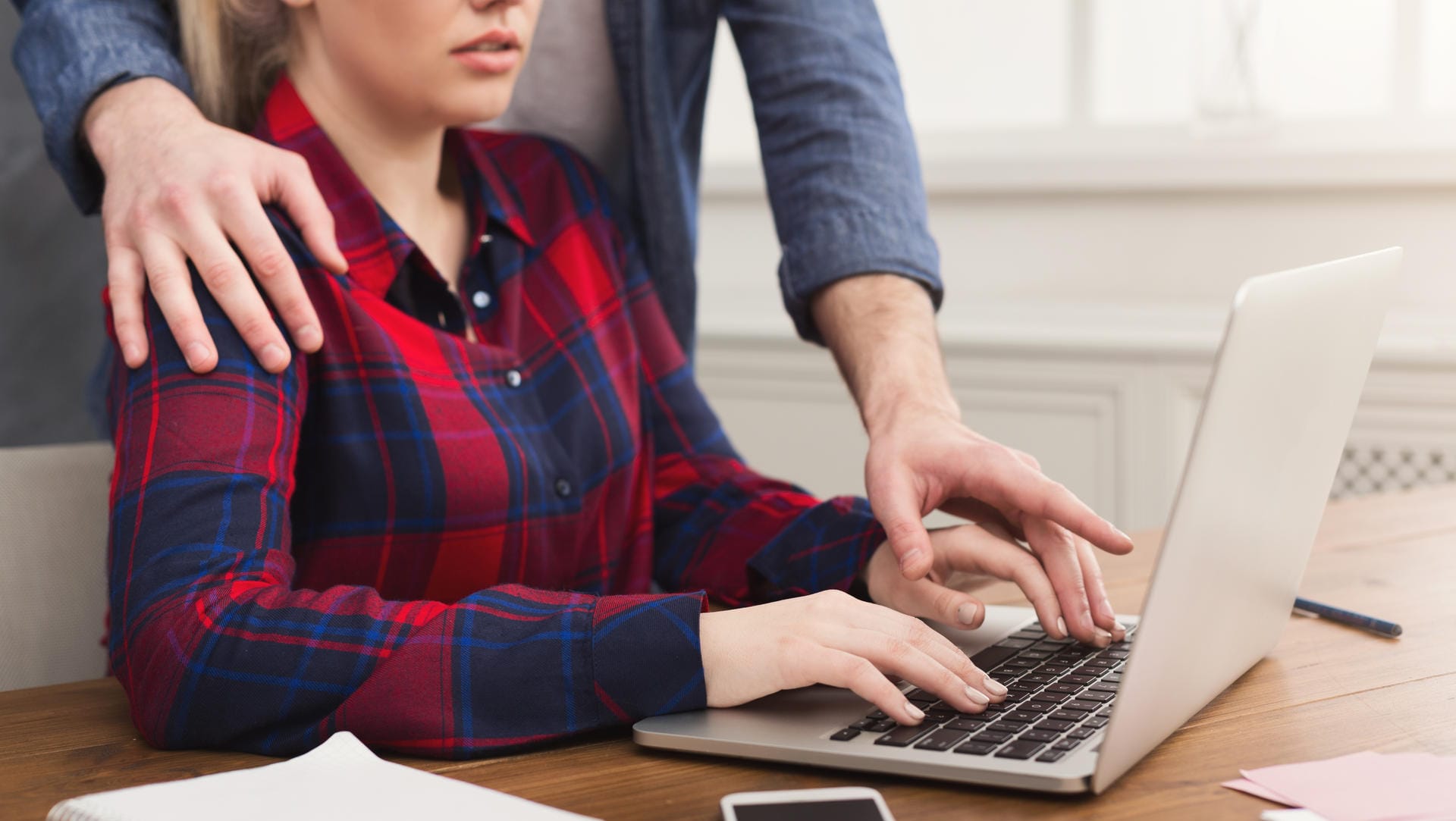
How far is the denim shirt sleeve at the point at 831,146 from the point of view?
128 centimetres

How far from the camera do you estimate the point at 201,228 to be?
37.4 inches

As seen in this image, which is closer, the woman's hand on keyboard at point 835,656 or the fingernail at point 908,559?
the woman's hand on keyboard at point 835,656

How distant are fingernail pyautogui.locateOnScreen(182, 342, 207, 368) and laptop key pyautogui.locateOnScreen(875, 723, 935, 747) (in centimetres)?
48

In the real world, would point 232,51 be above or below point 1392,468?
above

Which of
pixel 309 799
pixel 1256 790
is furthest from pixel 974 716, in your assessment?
pixel 309 799

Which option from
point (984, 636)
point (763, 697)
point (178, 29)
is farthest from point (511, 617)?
point (178, 29)

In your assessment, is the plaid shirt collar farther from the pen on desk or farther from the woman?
the pen on desk

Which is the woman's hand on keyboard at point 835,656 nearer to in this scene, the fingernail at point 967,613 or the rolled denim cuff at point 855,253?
the fingernail at point 967,613

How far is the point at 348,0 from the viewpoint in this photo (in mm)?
Answer: 1102

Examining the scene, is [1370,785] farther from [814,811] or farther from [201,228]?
[201,228]

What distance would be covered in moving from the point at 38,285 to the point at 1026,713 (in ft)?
4.37

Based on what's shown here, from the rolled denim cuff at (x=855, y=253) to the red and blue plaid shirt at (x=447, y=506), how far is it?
161mm

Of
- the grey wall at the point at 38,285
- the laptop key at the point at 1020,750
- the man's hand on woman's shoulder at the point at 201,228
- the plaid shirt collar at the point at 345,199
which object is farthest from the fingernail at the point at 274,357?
the grey wall at the point at 38,285

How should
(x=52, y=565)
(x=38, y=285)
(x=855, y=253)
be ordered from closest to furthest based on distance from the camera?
(x=52, y=565)
(x=855, y=253)
(x=38, y=285)
